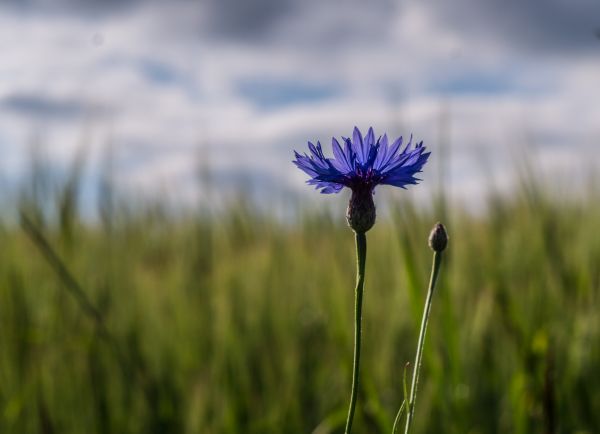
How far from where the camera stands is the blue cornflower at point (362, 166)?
575 mm

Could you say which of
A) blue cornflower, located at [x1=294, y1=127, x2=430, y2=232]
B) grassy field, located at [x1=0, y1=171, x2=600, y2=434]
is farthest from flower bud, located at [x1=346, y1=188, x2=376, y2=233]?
grassy field, located at [x1=0, y1=171, x2=600, y2=434]

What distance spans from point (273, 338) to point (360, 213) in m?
1.56

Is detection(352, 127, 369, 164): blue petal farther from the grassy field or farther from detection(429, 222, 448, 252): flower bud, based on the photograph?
the grassy field

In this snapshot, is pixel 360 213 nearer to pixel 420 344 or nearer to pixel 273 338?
pixel 420 344

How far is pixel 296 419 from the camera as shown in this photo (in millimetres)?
1764

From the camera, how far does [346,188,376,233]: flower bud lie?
0.59 metres

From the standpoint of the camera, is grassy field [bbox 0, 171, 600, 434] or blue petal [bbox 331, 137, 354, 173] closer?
blue petal [bbox 331, 137, 354, 173]

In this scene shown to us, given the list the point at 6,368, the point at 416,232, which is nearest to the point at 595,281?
the point at 416,232

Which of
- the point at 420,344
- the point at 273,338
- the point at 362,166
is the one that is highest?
the point at 362,166

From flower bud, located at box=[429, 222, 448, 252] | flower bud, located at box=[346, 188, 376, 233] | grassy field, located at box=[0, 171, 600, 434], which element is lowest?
grassy field, located at box=[0, 171, 600, 434]

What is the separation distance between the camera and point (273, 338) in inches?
83.4

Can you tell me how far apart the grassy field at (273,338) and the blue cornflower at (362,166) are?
2.59ft

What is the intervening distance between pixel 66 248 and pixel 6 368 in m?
0.30

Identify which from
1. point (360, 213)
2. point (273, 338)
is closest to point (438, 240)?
point (360, 213)
